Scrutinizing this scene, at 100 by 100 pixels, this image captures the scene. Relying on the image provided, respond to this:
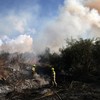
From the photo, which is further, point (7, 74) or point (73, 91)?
point (7, 74)

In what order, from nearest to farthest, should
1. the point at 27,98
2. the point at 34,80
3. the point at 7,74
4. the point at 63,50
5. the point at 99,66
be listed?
the point at 27,98
the point at 34,80
the point at 7,74
the point at 99,66
the point at 63,50

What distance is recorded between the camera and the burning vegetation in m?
27.7

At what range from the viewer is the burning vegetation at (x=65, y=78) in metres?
27.7

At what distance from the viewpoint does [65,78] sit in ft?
128

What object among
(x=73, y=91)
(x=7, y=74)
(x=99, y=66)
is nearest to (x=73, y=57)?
(x=99, y=66)

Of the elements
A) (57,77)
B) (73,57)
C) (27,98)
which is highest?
(73,57)

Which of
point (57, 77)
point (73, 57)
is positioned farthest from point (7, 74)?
point (73, 57)

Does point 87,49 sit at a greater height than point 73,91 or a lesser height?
greater

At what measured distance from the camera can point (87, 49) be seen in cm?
4138

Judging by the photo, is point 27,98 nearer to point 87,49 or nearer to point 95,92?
point 95,92

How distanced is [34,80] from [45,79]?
2.15m

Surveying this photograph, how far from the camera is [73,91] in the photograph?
2850 cm

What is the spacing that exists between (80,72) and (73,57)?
271 cm

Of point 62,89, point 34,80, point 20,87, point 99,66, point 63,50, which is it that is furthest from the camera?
point 63,50
